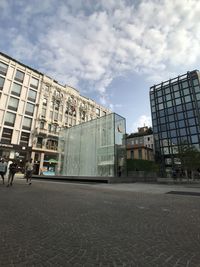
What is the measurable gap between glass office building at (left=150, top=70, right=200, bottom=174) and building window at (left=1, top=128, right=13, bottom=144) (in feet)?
138

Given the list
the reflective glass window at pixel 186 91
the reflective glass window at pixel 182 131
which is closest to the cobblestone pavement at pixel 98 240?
the reflective glass window at pixel 182 131

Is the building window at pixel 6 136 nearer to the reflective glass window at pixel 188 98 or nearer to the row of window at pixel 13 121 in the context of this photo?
the row of window at pixel 13 121

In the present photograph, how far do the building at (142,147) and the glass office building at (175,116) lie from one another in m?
3.02

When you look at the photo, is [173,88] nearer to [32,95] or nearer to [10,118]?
[32,95]

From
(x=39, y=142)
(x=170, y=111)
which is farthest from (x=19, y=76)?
(x=170, y=111)

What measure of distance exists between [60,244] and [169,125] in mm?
56637

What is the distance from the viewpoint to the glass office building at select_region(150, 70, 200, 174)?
165 feet

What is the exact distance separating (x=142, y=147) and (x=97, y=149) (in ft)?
116

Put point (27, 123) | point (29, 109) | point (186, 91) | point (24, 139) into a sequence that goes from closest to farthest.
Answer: point (24, 139)
point (27, 123)
point (29, 109)
point (186, 91)

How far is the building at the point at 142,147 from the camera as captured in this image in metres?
54.1

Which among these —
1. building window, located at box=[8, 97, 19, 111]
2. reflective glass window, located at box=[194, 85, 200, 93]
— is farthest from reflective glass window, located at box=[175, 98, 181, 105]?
building window, located at box=[8, 97, 19, 111]

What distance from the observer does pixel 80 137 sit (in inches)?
985

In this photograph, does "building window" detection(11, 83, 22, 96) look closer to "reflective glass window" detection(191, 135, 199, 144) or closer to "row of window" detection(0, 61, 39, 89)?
"row of window" detection(0, 61, 39, 89)

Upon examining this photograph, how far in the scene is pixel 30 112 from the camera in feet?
127
